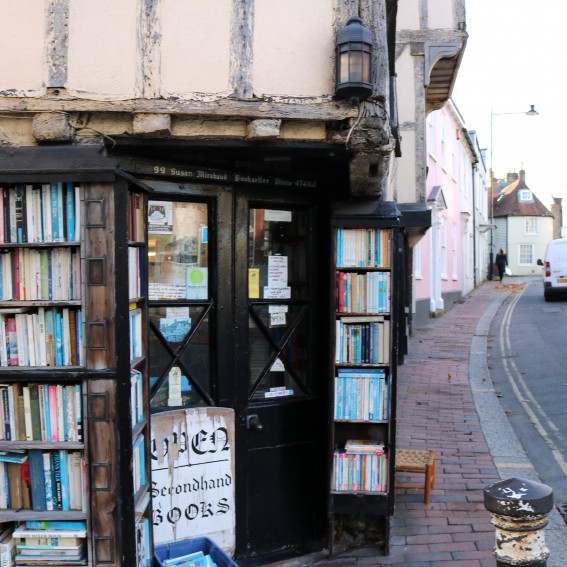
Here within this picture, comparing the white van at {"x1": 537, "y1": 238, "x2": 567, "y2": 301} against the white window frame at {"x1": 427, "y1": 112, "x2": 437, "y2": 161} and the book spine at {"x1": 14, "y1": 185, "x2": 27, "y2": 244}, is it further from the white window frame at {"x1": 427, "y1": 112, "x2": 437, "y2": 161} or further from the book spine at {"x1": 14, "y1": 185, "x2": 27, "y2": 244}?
the book spine at {"x1": 14, "y1": 185, "x2": 27, "y2": 244}

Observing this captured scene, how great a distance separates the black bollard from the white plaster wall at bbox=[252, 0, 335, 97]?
247 centimetres

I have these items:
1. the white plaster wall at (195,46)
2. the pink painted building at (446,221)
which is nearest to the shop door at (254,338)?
the white plaster wall at (195,46)

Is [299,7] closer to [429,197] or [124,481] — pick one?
[124,481]

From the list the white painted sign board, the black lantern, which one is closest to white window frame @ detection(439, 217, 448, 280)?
the white painted sign board

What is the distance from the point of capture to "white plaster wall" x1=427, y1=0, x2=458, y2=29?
11680 millimetres

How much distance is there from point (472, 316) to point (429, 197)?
181 inches

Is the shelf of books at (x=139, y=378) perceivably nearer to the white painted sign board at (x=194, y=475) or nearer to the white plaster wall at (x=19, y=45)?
the white painted sign board at (x=194, y=475)

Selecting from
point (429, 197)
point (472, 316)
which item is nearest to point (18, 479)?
point (429, 197)

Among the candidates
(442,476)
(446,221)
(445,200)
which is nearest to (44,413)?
(442,476)

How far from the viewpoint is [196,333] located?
4.88 m

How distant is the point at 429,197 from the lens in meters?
19.0

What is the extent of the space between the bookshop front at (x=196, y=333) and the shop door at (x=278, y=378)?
11mm

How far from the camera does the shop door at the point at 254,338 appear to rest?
4820 millimetres

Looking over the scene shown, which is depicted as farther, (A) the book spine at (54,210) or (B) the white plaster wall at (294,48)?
(B) the white plaster wall at (294,48)
